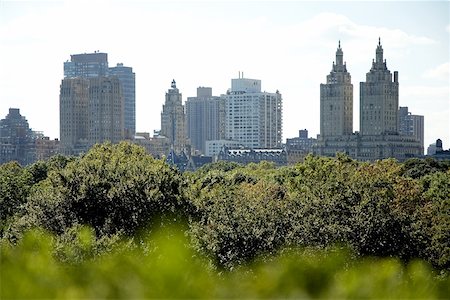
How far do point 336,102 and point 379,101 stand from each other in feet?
32.9

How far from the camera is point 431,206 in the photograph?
132 feet

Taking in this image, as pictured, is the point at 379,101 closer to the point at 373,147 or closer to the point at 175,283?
the point at 373,147

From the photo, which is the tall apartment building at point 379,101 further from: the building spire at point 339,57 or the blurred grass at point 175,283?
the blurred grass at point 175,283

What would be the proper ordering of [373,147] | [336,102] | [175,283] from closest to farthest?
[175,283] < [373,147] < [336,102]

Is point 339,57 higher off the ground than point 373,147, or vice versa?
point 339,57

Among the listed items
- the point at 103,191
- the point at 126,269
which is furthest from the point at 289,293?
the point at 103,191

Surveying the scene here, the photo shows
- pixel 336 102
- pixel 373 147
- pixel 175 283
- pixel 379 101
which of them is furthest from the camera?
pixel 336 102

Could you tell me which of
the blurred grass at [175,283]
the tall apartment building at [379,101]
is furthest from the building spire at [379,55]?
the blurred grass at [175,283]

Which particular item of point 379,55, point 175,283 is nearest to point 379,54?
point 379,55

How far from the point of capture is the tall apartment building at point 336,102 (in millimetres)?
184200

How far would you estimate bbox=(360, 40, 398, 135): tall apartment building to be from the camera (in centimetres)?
17800

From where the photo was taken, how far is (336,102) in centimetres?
18488

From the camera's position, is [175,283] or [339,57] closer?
[175,283]

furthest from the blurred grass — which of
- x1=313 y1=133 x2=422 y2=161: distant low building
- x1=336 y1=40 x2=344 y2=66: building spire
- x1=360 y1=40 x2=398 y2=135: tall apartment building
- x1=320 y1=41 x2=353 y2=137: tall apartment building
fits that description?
x1=336 y1=40 x2=344 y2=66: building spire
